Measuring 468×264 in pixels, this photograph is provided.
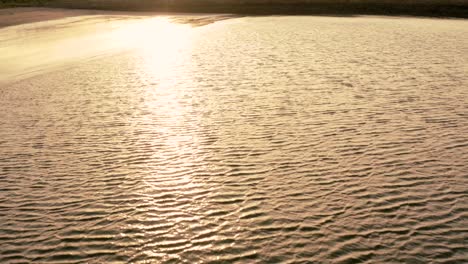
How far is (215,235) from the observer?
3732 mm

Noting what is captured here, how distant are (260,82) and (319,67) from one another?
5.39 ft

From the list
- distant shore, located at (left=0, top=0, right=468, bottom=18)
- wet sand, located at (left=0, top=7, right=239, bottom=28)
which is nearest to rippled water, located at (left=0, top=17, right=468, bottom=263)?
wet sand, located at (left=0, top=7, right=239, bottom=28)

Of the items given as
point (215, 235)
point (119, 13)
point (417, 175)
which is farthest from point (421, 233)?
point (119, 13)

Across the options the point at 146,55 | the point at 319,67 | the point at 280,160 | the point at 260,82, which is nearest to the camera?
the point at 280,160

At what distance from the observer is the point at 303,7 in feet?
81.3

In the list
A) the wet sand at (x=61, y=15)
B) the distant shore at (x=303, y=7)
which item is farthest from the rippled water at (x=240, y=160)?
the distant shore at (x=303, y=7)

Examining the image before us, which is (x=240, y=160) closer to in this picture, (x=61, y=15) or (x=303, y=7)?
(x=303, y=7)

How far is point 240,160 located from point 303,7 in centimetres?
2090

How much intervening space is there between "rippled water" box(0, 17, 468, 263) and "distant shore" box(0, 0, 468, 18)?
1193cm

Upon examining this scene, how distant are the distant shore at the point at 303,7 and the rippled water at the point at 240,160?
39.1 ft

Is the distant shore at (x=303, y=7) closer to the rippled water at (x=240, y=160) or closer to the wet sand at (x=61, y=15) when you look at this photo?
the wet sand at (x=61, y=15)

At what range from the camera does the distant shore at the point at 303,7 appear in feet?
71.6

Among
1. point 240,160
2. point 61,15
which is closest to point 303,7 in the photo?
point 61,15

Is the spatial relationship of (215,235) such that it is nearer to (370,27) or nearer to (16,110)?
(16,110)
